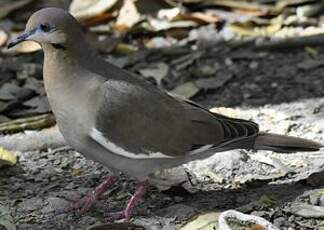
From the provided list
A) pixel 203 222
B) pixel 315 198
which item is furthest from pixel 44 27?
pixel 315 198

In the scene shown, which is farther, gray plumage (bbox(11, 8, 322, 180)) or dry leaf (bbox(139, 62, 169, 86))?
dry leaf (bbox(139, 62, 169, 86))

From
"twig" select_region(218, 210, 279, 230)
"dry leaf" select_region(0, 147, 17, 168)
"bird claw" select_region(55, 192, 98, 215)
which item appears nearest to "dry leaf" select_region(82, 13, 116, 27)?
"dry leaf" select_region(0, 147, 17, 168)

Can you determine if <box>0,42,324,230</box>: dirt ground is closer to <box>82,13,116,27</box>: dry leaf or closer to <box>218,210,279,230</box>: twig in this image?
<box>218,210,279,230</box>: twig

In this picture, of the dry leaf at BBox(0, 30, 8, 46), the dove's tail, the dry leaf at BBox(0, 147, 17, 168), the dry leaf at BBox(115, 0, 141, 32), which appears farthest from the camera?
the dry leaf at BBox(115, 0, 141, 32)

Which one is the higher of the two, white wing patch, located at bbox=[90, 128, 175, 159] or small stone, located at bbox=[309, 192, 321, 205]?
white wing patch, located at bbox=[90, 128, 175, 159]

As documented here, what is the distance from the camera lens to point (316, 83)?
210 inches

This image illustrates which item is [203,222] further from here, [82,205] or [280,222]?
[82,205]

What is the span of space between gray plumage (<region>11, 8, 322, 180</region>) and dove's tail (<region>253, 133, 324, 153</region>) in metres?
0.12

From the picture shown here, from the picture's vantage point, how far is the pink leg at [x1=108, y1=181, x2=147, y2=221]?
3.88m

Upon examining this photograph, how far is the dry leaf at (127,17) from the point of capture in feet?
19.7

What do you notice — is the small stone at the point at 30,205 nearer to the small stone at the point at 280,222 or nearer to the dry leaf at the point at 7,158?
the dry leaf at the point at 7,158

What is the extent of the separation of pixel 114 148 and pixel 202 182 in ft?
2.11

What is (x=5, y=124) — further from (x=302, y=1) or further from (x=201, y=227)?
(x=302, y=1)

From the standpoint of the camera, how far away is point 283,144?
4090 mm
